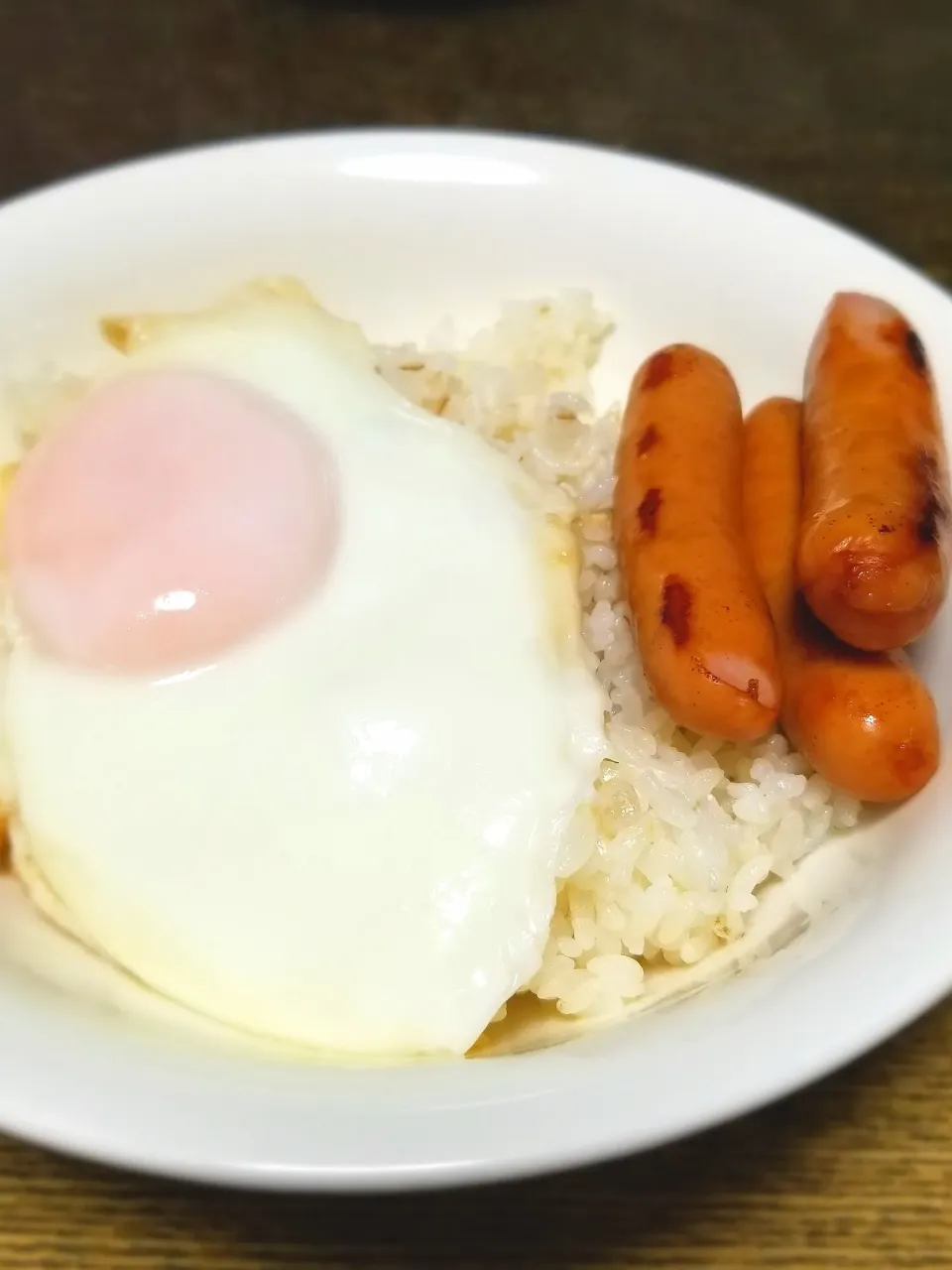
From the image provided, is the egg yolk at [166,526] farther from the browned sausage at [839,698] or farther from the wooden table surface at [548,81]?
the wooden table surface at [548,81]

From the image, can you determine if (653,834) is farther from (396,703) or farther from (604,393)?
(604,393)

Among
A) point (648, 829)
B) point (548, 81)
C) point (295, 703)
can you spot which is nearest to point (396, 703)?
point (295, 703)

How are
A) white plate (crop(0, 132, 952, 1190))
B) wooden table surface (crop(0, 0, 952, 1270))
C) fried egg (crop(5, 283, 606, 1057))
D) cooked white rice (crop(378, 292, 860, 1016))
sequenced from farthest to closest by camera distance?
1. wooden table surface (crop(0, 0, 952, 1270))
2. cooked white rice (crop(378, 292, 860, 1016))
3. fried egg (crop(5, 283, 606, 1057))
4. white plate (crop(0, 132, 952, 1190))

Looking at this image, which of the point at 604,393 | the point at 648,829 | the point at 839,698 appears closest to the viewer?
the point at 839,698

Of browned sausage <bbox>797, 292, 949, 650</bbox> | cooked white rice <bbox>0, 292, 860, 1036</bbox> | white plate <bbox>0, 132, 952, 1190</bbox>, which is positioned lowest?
cooked white rice <bbox>0, 292, 860, 1036</bbox>

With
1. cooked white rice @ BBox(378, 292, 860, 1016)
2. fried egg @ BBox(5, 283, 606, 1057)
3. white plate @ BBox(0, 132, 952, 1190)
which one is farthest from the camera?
cooked white rice @ BBox(378, 292, 860, 1016)

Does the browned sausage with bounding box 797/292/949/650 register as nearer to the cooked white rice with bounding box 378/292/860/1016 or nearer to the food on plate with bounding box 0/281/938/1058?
the food on plate with bounding box 0/281/938/1058

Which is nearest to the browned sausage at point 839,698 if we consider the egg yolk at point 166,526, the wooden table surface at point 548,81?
the egg yolk at point 166,526

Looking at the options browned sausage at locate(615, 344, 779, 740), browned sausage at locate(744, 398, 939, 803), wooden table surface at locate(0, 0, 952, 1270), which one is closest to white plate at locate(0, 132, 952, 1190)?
browned sausage at locate(744, 398, 939, 803)
